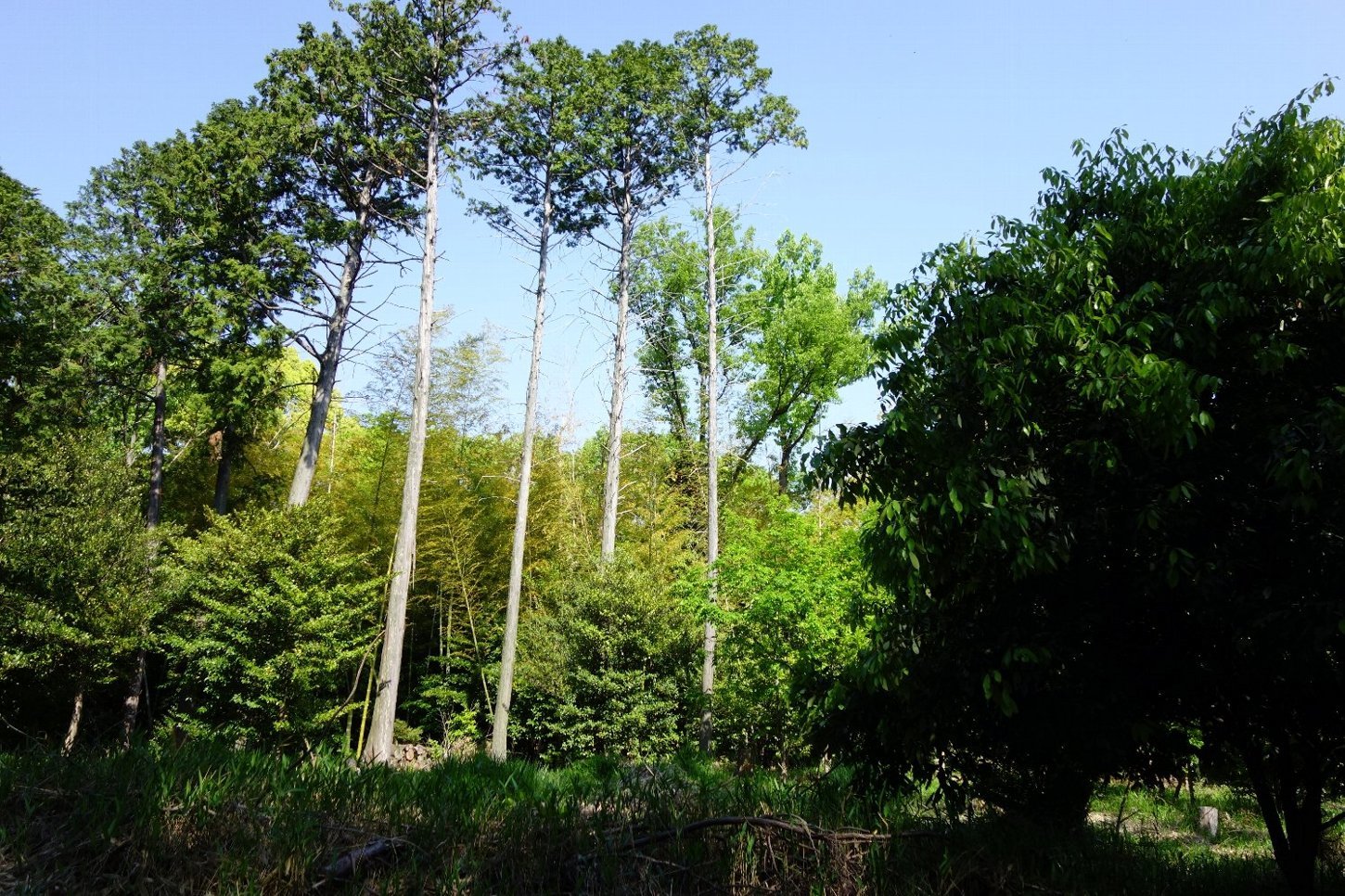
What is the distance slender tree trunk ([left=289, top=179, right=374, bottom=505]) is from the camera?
1866 centimetres

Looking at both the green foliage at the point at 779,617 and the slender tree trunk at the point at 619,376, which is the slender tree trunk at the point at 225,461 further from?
the green foliage at the point at 779,617

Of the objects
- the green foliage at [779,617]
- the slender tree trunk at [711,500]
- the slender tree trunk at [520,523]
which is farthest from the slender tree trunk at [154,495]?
the green foliage at [779,617]

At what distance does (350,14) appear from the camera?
731 inches

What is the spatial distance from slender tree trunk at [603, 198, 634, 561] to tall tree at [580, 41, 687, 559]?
2 cm

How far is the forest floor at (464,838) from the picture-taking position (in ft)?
10.5

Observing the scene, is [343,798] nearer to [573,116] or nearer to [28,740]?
[28,740]

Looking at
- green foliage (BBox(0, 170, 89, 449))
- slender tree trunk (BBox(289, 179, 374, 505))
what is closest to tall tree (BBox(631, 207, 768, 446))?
slender tree trunk (BBox(289, 179, 374, 505))

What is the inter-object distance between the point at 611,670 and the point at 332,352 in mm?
9779

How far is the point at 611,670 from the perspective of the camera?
18.7 metres

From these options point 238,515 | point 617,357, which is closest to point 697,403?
point 617,357

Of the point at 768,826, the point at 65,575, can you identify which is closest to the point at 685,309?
the point at 65,575

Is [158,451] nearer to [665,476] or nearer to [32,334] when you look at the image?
[32,334]

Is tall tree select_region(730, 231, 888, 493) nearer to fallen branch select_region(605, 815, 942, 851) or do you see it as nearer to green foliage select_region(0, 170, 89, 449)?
green foliage select_region(0, 170, 89, 449)

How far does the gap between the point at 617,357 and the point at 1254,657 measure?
Answer: 17.0 metres
